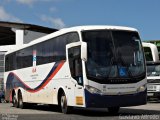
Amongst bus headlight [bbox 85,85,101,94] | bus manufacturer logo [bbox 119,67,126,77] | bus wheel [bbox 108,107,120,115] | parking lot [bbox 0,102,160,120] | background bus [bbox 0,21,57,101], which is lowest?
parking lot [bbox 0,102,160,120]

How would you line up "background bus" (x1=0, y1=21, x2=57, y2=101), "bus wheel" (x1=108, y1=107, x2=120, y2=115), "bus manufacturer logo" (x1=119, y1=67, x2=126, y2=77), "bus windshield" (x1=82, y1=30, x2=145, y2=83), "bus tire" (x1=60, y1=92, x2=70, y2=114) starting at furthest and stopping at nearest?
"background bus" (x1=0, y1=21, x2=57, y2=101) → "bus wheel" (x1=108, y1=107, x2=120, y2=115) → "bus tire" (x1=60, y1=92, x2=70, y2=114) → "bus manufacturer logo" (x1=119, y1=67, x2=126, y2=77) → "bus windshield" (x1=82, y1=30, x2=145, y2=83)

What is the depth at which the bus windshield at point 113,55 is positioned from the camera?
1555 cm

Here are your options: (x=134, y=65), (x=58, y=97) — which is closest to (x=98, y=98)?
(x=134, y=65)

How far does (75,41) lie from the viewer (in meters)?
16.5

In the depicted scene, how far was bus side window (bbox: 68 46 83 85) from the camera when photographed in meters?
16.0

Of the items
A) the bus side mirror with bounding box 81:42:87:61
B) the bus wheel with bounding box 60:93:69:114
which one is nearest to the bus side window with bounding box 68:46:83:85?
the bus side mirror with bounding box 81:42:87:61

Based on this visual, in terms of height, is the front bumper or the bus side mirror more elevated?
the bus side mirror

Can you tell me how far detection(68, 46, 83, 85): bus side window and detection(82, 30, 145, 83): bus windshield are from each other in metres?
0.48

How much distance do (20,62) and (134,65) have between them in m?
9.85

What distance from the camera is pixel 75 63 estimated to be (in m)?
16.3

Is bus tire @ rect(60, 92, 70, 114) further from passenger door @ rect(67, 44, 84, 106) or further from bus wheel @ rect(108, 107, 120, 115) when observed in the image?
bus wheel @ rect(108, 107, 120, 115)

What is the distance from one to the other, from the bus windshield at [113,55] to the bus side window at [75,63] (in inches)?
19.1

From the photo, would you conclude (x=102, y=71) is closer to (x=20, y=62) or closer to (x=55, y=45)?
(x=55, y=45)

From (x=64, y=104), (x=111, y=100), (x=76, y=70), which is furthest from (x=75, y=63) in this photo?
(x=64, y=104)
